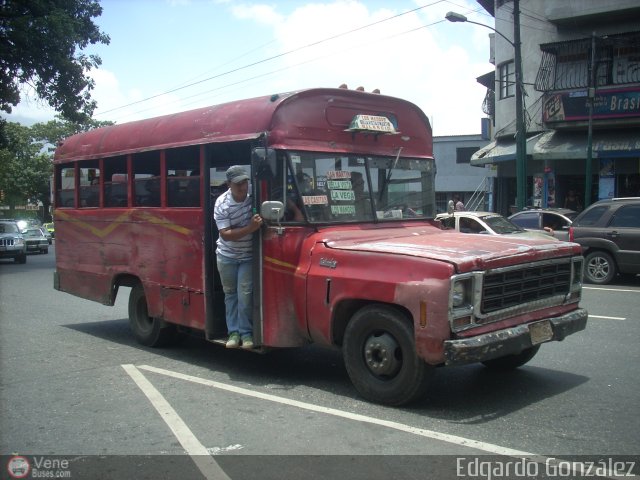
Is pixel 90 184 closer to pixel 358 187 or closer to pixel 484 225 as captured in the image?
pixel 358 187

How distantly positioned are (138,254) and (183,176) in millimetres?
1365

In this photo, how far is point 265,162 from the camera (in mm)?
5543

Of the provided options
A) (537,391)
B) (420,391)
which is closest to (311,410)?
(420,391)

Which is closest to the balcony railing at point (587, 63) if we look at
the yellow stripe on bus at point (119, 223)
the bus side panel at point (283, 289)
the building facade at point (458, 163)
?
the building facade at point (458, 163)

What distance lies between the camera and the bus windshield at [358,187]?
5852 millimetres

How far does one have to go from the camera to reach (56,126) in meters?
55.2

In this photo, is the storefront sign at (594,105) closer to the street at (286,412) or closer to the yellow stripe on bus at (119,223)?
the street at (286,412)

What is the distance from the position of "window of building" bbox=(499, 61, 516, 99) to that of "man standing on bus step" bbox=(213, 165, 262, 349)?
67.7 feet

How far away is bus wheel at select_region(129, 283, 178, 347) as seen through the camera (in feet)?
25.0

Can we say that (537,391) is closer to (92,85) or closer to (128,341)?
(128,341)

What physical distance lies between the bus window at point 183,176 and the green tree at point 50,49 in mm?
14170

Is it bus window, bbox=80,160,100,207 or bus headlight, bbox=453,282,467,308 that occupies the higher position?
bus window, bbox=80,160,100,207

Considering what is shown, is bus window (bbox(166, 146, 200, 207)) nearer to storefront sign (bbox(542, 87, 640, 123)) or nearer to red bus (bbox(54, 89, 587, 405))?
red bus (bbox(54, 89, 587, 405))

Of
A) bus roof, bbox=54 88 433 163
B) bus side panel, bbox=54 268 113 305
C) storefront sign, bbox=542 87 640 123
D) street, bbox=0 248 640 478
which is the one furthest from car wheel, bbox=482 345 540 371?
storefront sign, bbox=542 87 640 123
